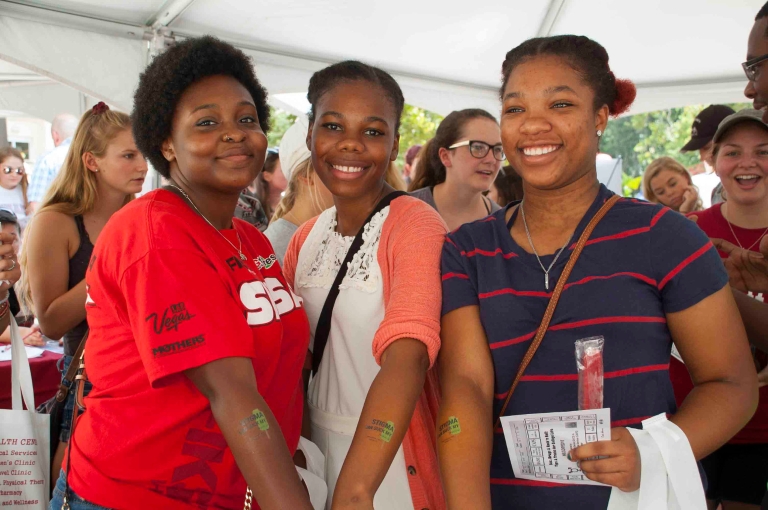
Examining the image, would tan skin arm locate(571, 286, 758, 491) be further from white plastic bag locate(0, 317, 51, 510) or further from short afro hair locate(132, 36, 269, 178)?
white plastic bag locate(0, 317, 51, 510)

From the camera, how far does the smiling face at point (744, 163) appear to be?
10.1ft

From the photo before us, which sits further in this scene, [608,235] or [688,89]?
[688,89]

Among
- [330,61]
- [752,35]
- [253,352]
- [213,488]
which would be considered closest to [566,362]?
[253,352]

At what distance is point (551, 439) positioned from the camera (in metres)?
1.57

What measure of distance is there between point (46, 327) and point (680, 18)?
5069 millimetres

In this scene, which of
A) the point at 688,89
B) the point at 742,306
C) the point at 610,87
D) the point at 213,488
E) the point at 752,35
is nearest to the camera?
the point at 213,488

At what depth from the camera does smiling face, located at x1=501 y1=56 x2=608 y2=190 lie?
5.90 ft

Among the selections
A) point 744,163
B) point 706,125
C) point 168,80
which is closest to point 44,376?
point 168,80

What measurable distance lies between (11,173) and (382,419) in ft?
24.4

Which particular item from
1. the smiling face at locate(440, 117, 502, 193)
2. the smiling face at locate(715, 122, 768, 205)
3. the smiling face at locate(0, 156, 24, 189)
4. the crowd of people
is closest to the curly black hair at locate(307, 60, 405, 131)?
the crowd of people

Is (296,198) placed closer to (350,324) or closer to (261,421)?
(350,324)

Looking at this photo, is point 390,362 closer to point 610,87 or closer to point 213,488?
point 213,488

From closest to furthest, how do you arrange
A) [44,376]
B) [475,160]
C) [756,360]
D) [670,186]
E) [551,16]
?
1. [756,360]
2. [44,376]
3. [475,160]
4. [551,16]
5. [670,186]

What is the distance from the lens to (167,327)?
4.91 feet
